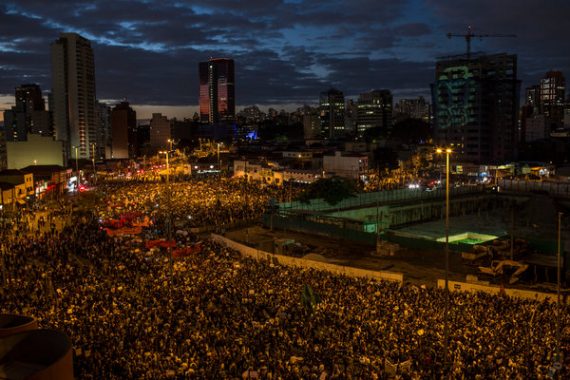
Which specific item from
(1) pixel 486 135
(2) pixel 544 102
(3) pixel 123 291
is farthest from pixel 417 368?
(2) pixel 544 102

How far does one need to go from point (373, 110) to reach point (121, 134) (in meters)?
73.0

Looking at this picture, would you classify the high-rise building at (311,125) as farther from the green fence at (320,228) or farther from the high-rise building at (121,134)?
the green fence at (320,228)

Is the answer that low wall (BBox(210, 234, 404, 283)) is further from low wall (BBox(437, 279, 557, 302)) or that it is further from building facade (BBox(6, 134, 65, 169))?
building facade (BBox(6, 134, 65, 169))

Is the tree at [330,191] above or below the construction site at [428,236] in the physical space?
above

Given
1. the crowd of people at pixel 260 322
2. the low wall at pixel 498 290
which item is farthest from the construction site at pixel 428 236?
the crowd of people at pixel 260 322

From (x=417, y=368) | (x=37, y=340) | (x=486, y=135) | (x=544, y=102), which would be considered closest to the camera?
(x=37, y=340)

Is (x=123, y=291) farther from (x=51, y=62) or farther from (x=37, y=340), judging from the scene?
(x=51, y=62)

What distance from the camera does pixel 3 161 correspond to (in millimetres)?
81625

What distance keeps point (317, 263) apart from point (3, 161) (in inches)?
2950

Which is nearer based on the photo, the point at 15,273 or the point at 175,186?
the point at 15,273

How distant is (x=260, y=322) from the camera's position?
13.8 m

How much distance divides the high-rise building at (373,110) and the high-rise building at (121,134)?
6582cm

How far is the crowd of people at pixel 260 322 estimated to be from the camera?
10953 mm

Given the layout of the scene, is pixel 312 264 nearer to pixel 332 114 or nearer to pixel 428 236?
pixel 428 236
